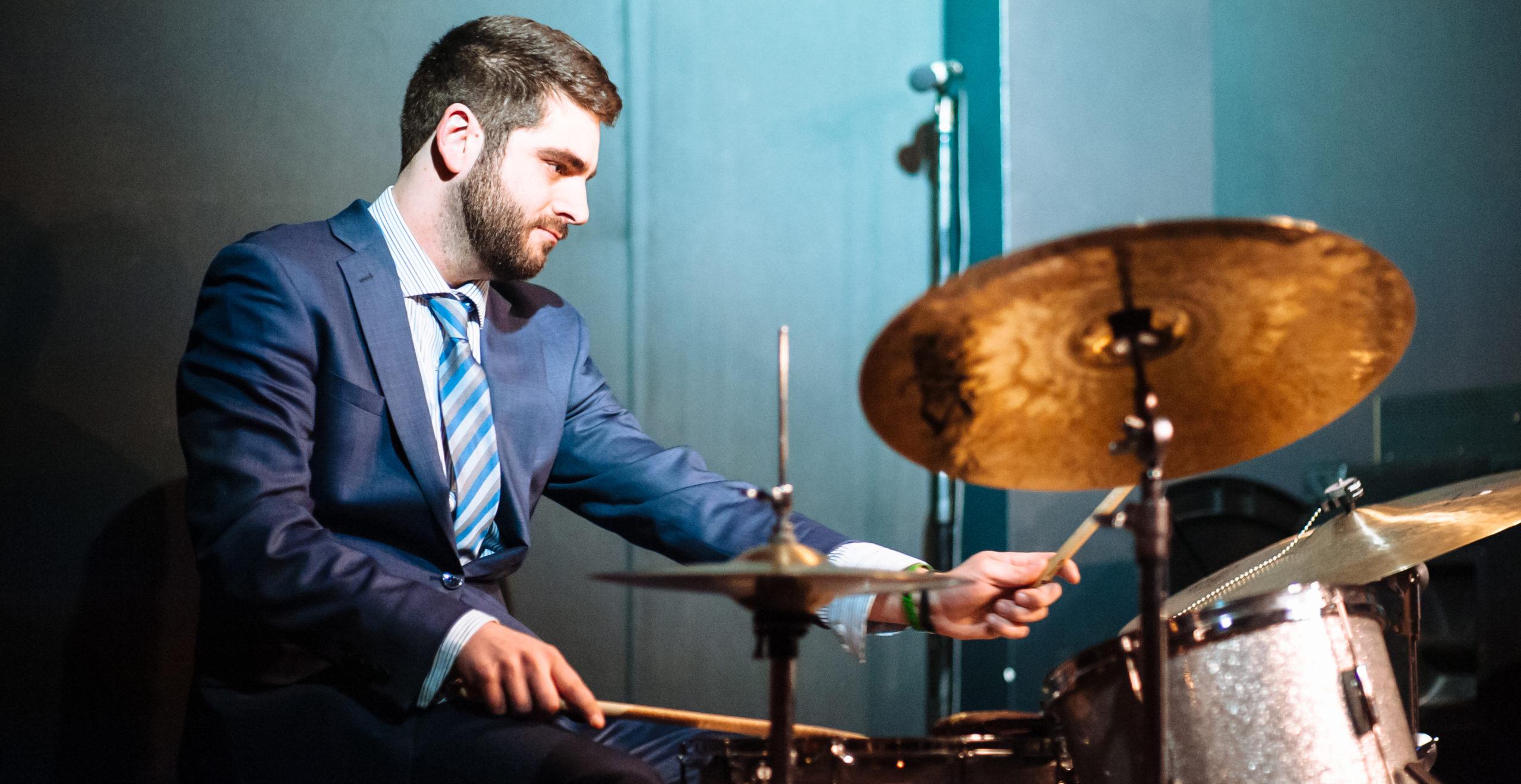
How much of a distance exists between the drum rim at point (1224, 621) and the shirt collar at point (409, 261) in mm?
1096

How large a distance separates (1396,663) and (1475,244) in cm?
150

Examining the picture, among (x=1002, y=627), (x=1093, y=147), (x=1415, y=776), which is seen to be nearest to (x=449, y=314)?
(x=1002, y=627)

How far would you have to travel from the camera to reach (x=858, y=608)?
1793 mm

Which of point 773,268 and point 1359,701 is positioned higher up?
point 773,268

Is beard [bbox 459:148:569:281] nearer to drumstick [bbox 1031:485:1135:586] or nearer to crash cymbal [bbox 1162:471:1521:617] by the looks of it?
drumstick [bbox 1031:485:1135:586]

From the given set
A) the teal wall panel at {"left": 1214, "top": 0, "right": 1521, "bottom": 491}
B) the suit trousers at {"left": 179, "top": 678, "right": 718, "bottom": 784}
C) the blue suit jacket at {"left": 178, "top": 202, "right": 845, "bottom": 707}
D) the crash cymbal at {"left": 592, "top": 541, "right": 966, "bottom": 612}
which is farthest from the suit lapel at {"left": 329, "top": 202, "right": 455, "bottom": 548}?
the teal wall panel at {"left": 1214, "top": 0, "right": 1521, "bottom": 491}

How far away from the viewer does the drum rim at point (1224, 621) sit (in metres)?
1.56

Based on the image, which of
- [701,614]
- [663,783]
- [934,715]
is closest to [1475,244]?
[934,715]

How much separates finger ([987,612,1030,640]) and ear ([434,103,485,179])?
3.62ft

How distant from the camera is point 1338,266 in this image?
47.0 inches

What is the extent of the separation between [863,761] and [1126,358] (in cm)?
60

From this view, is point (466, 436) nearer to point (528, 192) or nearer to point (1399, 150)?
point (528, 192)

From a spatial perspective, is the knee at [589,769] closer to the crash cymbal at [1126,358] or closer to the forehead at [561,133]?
the crash cymbal at [1126,358]

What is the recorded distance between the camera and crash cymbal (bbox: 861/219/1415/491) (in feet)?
3.80
